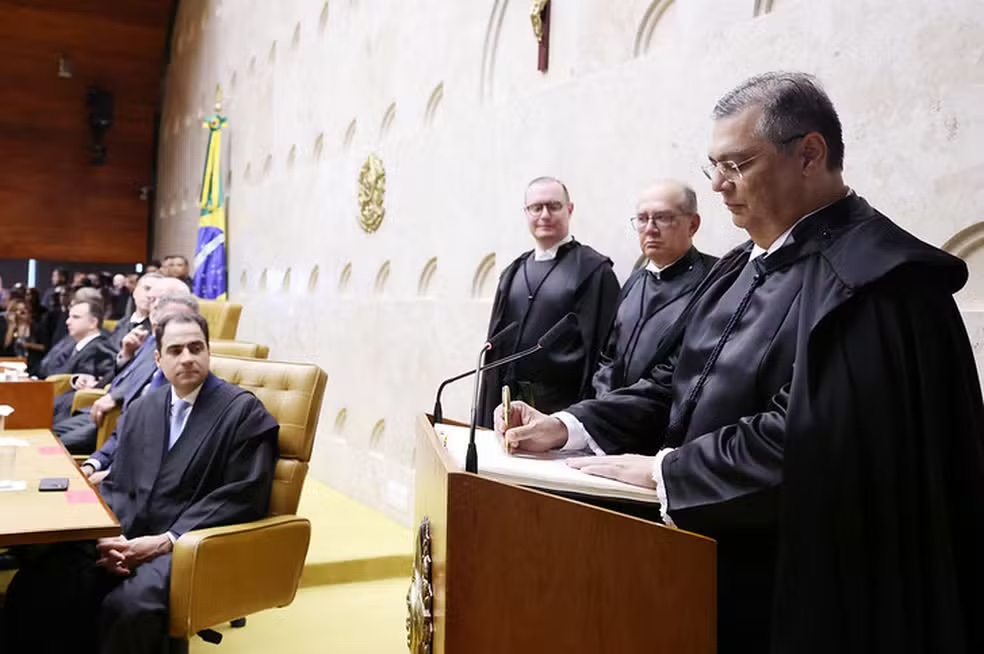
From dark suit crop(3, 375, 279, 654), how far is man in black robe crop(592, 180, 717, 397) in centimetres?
111

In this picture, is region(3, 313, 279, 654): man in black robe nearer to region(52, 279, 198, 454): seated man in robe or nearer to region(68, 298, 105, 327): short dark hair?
region(52, 279, 198, 454): seated man in robe

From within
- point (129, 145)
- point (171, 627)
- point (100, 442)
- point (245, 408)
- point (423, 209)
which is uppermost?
point (129, 145)

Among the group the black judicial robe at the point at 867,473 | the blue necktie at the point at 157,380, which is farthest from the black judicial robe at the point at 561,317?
the black judicial robe at the point at 867,473

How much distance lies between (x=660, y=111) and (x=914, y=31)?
111cm

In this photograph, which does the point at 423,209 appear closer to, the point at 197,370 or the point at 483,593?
the point at 197,370

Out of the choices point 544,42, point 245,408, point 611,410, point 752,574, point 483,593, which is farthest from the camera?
point 544,42

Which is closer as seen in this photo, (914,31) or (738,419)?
(738,419)

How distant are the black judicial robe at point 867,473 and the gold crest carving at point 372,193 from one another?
449 centimetres

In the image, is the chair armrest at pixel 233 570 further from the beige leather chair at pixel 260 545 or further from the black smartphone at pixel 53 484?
the black smartphone at pixel 53 484

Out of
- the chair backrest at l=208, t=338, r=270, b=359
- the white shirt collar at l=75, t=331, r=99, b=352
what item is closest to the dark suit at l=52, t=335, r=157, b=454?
the chair backrest at l=208, t=338, r=270, b=359

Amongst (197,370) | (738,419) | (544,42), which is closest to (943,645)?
(738,419)

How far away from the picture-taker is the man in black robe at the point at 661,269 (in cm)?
287

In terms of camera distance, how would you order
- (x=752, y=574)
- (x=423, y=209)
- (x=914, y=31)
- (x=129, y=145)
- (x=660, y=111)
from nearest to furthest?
(x=752, y=574), (x=914, y=31), (x=660, y=111), (x=423, y=209), (x=129, y=145)

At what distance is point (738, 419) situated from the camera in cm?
158
